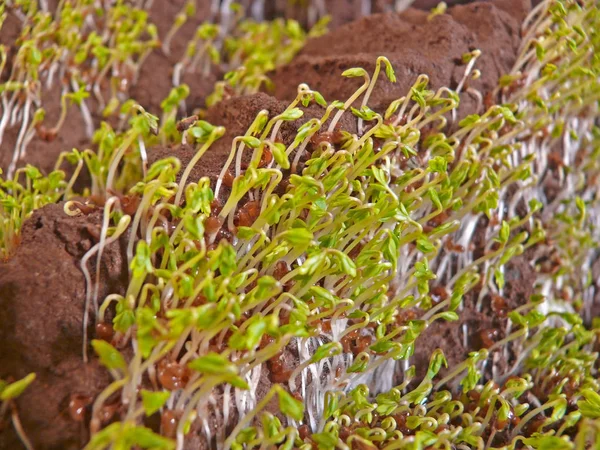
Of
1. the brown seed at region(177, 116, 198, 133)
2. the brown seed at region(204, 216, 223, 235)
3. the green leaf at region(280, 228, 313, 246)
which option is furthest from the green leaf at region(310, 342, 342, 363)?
the brown seed at region(177, 116, 198, 133)

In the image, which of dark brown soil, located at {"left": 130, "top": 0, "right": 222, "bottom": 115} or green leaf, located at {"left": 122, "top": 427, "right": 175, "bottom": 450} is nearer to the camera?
green leaf, located at {"left": 122, "top": 427, "right": 175, "bottom": 450}

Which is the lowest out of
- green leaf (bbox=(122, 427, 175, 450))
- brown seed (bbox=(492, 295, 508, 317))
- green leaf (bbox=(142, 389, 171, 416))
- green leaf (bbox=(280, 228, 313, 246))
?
brown seed (bbox=(492, 295, 508, 317))

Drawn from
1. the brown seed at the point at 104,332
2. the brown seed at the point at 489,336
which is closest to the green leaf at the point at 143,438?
the brown seed at the point at 104,332

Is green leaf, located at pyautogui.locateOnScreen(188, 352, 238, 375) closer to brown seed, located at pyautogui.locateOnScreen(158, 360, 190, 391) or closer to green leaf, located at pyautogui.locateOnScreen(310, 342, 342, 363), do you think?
brown seed, located at pyautogui.locateOnScreen(158, 360, 190, 391)

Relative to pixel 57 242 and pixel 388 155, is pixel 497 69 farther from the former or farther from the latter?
pixel 57 242

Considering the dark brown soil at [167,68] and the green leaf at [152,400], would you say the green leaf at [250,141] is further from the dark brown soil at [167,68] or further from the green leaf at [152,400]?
the dark brown soil at [167,68]

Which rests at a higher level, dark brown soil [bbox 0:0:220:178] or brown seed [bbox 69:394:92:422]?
dark brown soil [bbox 0:0:220:178]

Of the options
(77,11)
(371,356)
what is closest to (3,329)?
(371,356)

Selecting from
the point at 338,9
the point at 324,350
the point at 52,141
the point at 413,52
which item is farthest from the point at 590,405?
the point at 338,9
